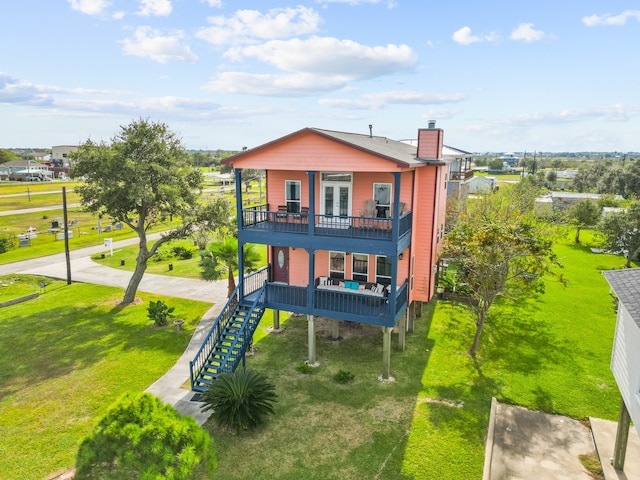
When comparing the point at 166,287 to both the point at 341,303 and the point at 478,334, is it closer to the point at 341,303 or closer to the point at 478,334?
Result: the point at 341,303

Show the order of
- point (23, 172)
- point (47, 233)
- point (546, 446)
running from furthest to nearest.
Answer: point (23, 172)
point (47, 233)
point (546, 446)

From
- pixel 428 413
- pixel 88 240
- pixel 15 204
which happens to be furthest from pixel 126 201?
pixel 15 204

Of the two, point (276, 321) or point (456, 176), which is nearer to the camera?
point (276, 321)

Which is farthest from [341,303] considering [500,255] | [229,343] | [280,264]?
[500,255]

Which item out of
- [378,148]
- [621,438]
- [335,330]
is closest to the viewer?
[621,438]

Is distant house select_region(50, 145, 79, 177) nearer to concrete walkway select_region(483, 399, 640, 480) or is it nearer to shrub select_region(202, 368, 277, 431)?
shrub select_region(202, 368, 277, 431)

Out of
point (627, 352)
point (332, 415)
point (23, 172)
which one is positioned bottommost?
point (332, 415)

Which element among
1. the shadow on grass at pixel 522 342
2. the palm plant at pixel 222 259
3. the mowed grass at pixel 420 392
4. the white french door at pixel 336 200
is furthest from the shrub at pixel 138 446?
the shadow on grass at pixel 522 342

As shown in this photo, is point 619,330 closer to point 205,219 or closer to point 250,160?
point 250,160
